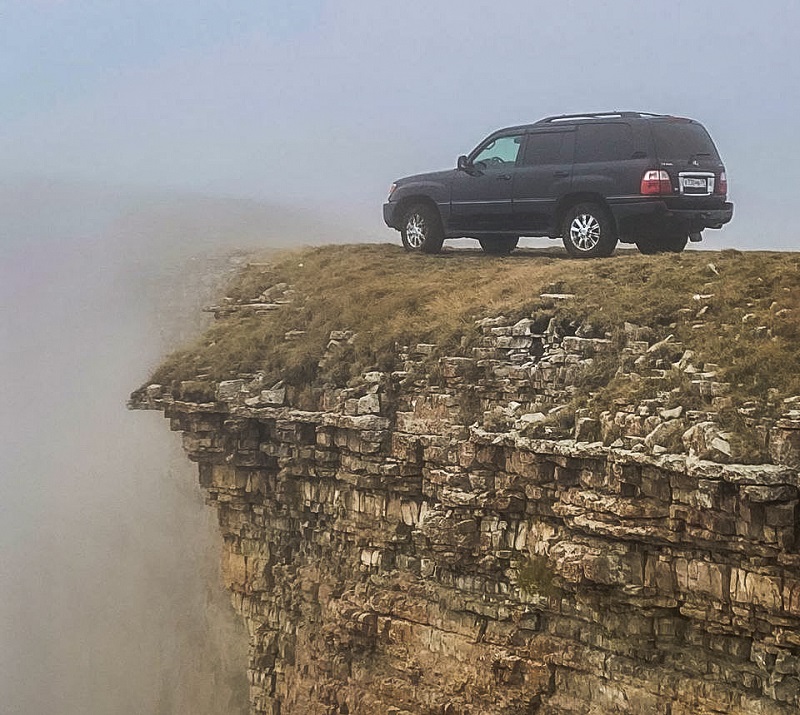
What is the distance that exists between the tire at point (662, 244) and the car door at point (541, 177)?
1.57 meters

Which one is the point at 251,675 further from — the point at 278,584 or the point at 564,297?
the point at 564,297

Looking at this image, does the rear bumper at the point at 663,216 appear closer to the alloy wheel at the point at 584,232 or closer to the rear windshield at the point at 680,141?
the alloy wheel at the point at 584,232

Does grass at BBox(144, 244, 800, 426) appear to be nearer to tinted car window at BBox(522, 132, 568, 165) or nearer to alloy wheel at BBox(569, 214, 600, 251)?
alloy wheel at BBox(569, 214, 600, 251)

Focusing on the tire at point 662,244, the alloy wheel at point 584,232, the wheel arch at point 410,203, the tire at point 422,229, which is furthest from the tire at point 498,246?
the tire at point 662,244

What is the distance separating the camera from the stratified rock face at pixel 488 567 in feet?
45.0

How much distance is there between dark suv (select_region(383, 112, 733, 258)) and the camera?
18.0 meters

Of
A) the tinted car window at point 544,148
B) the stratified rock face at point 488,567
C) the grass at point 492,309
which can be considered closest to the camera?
the stratified rock face at point 488,567

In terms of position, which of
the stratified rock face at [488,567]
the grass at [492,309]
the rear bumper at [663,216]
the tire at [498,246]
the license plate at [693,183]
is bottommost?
the stratified rock face at [488,567]

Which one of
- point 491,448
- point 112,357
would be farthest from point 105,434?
point 491,448

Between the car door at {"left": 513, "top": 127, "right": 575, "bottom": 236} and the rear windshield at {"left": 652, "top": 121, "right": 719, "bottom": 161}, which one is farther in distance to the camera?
the car door at {"left": 513, "top": 127, "right": 575, "bottom": 236}

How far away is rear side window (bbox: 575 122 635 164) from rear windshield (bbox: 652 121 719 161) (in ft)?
1.46

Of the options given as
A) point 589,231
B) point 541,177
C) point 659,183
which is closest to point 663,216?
point 659,183

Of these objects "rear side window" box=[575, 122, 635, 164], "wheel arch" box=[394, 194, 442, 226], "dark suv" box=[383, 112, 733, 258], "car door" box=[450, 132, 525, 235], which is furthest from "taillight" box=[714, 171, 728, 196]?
"wheel arch" box=[394, 194, 442, 226]

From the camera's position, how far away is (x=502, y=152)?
1989 cm
